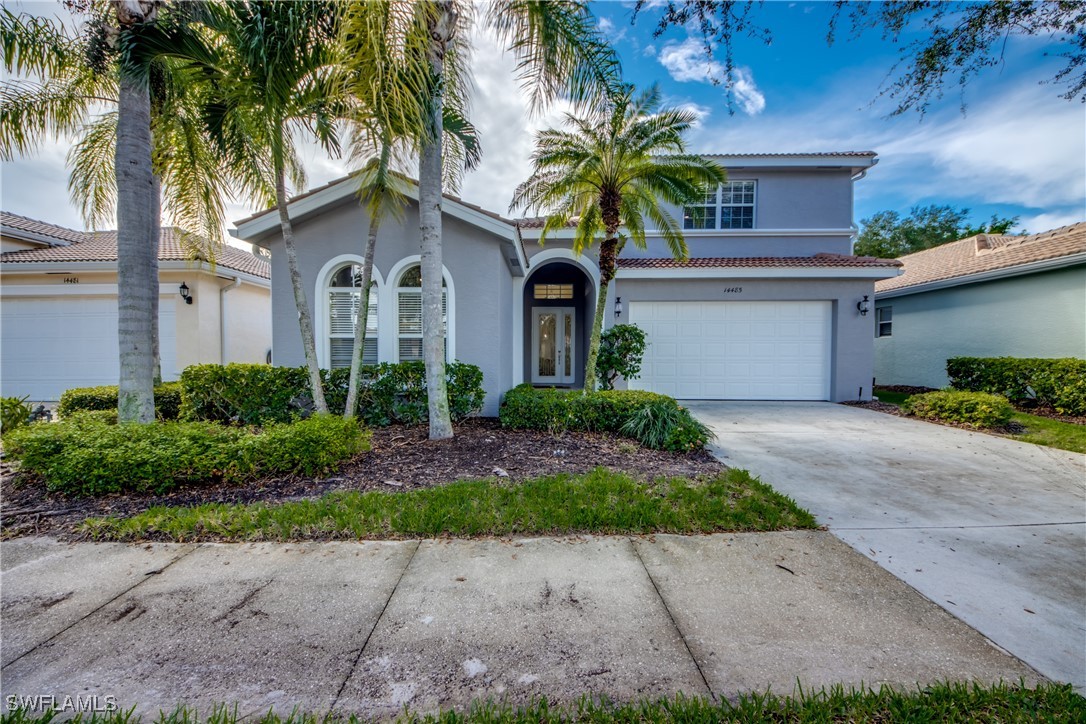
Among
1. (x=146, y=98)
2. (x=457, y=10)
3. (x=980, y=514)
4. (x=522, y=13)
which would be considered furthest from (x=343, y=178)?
(x=980, y=514)

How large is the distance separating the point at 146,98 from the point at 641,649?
26.8ft

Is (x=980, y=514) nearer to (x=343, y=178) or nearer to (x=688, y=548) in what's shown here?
(x=688, y=548)

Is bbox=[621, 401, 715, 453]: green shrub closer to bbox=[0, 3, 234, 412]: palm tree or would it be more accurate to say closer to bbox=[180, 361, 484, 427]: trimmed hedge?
bbox=[180, 361, 484, 427]: trimmed hedge

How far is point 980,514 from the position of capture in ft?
13.4

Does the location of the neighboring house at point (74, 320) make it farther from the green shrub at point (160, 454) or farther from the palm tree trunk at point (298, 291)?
the green shrub at point (160, 454)

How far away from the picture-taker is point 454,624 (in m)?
2.46

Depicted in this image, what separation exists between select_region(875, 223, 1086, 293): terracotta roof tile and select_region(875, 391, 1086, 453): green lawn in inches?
175

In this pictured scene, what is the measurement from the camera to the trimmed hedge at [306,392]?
7223 mm

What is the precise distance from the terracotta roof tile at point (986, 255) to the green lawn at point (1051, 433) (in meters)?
4.45

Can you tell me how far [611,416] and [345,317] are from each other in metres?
5.41

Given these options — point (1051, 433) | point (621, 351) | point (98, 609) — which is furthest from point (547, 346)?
point (98, 609)

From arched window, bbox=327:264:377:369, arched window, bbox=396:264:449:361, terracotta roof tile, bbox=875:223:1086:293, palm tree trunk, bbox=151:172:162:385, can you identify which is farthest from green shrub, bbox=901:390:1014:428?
palm tree trunk, bbox=151:172:162:385

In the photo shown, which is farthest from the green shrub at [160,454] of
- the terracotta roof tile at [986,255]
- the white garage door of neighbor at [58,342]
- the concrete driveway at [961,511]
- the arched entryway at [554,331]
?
the terracotta roof tile at [986,255]

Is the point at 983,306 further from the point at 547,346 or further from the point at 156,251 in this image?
the point at 156,251
